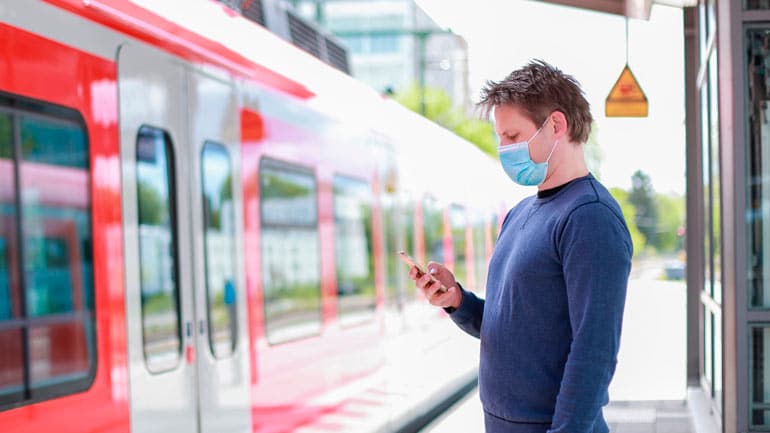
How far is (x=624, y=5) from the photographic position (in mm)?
7605

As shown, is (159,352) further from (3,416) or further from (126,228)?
(3,416)

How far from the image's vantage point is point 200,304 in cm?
454

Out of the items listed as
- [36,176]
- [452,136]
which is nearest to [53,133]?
[36,176]

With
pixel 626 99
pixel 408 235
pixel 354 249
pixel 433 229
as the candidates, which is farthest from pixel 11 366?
pixel 433 229

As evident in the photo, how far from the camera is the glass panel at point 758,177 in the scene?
186 inches

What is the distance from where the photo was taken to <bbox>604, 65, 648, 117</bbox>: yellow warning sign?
287 inches

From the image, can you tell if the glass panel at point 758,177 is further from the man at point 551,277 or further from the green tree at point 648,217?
the green tree at point 648,217

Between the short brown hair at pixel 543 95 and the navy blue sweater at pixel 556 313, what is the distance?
17cm

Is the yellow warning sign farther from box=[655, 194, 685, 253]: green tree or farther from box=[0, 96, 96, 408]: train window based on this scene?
box=[655, 194, 685, 253]: green tree

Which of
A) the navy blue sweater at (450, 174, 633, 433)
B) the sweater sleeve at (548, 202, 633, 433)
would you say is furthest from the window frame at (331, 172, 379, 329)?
the sweater sleeve at (548, 202, 633, 433)

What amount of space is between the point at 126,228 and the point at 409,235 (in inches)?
197

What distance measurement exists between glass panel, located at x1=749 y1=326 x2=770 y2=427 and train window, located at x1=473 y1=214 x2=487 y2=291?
771 cm

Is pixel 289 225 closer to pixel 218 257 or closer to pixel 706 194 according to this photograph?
pixel 218 257

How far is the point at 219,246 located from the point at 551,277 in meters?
2.69
